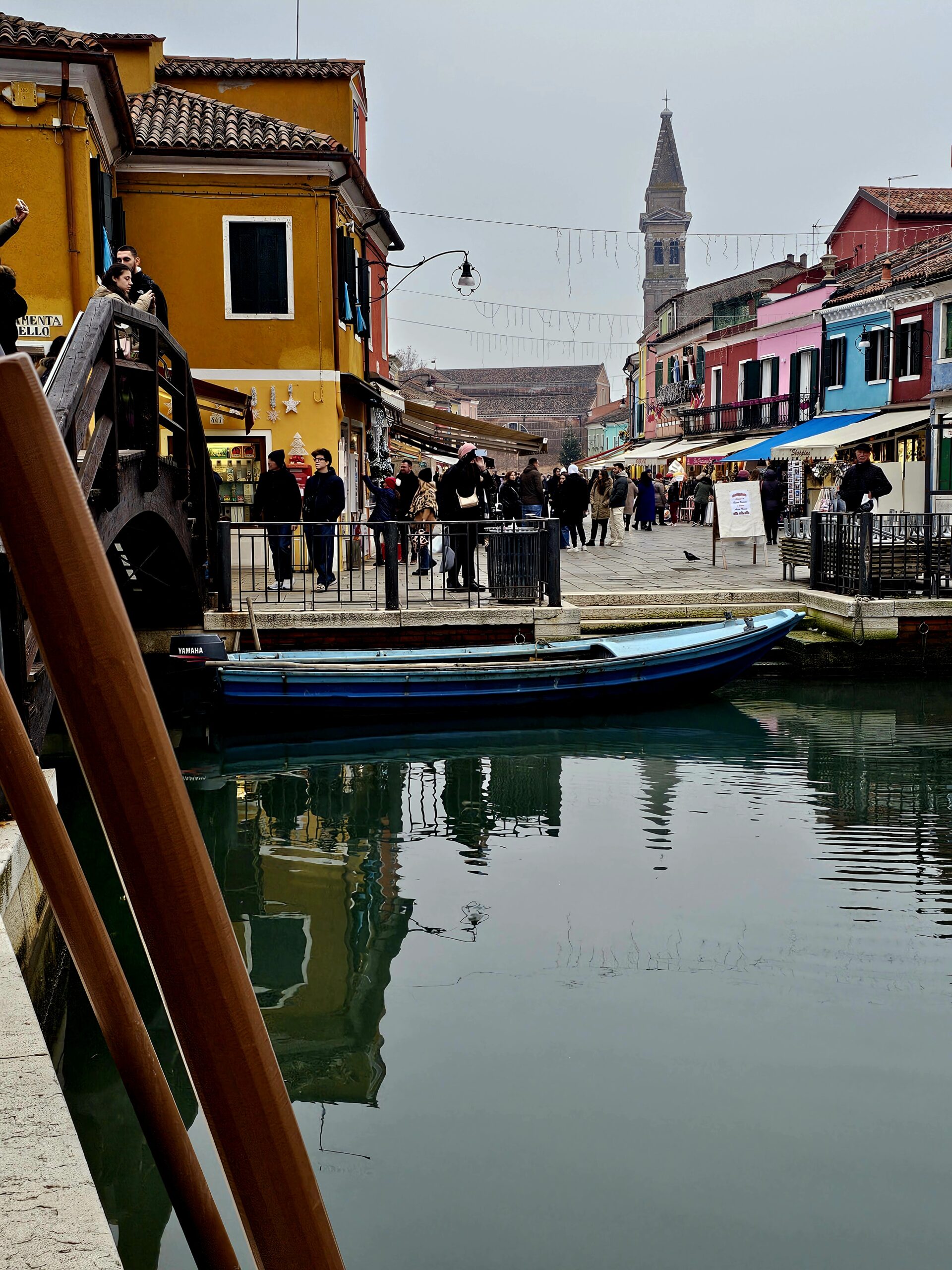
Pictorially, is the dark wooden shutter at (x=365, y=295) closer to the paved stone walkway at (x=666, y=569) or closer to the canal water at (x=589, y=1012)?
the paved stone walkway at (x=666, y=569)

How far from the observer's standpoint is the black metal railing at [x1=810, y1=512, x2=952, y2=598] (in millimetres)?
15055

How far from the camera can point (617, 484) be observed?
26141 mm

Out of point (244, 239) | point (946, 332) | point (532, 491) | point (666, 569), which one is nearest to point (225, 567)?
point (244, 239)

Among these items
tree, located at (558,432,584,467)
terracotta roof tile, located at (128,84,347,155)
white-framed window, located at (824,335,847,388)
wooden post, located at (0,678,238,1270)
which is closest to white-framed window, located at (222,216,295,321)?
terracotta roof tile, located at (128,84,347,155)

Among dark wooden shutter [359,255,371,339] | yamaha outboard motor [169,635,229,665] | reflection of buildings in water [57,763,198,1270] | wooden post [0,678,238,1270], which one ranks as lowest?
reflection of buildings in water [57,763,198,1270]

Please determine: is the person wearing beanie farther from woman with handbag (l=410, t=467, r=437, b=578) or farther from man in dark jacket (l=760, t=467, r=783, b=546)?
man in dark jacket (l=760, t=467, r=783, b=546)

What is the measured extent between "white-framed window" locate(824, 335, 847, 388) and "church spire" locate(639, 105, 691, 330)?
86393mm

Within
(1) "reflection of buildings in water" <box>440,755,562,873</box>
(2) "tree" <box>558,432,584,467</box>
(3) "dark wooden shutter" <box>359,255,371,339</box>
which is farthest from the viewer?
(2) "tree" <box>558,432,584,467</box>

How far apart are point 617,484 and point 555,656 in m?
13.0

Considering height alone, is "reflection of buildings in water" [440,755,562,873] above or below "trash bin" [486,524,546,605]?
below

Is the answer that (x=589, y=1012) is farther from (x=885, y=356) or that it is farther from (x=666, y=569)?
(x=885, y=356)

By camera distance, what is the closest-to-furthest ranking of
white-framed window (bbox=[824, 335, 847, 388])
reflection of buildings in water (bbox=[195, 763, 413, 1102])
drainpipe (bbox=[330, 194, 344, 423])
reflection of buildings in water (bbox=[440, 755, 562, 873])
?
reflection of buildings in water (bbox=[195, 763, 413, 1102]) < reflection of buildings in water (bbox=[440, 755, 562, 873]) < drainpipe (bbox=[330, 194, 344, 423]) < white-framed window (bbox=[824, 335, 847, 388])

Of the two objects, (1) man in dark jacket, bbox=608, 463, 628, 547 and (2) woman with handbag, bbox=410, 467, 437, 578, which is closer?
(2) woman with handbag, bbox=410, 467, 437, 578

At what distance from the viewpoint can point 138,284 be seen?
10.7m
